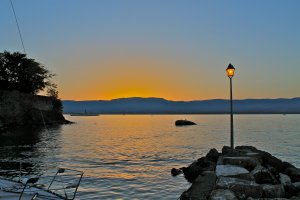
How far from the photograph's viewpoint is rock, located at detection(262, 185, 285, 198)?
13.5 m

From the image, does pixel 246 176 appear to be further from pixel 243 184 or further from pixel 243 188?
pixel 243 188

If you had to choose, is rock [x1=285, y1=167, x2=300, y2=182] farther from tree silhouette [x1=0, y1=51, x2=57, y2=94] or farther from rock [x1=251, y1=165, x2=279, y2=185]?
tree silhouette [x1=0, y1=51, x2=57, y2=94]

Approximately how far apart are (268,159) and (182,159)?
1176cm

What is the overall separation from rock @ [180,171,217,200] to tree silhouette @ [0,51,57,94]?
83.7 meters

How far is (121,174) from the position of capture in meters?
23.4

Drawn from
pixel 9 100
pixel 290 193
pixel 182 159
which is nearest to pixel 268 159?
pixel 290 193

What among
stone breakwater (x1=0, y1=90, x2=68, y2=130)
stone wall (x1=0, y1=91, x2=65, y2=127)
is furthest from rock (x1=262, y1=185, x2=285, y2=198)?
stone wall (x1=0, y1=91, x2=65, y2=127)

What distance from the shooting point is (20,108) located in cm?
8388

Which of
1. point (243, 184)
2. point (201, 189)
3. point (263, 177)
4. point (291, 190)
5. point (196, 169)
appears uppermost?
point (243, 184)

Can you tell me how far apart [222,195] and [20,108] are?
78964 millimetres

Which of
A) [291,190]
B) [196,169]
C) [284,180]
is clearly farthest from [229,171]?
[196,169]

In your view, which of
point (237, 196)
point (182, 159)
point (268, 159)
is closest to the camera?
point (237, 196)

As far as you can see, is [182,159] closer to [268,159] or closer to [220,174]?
[268,159]

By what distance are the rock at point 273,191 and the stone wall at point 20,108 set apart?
66.2 meters
